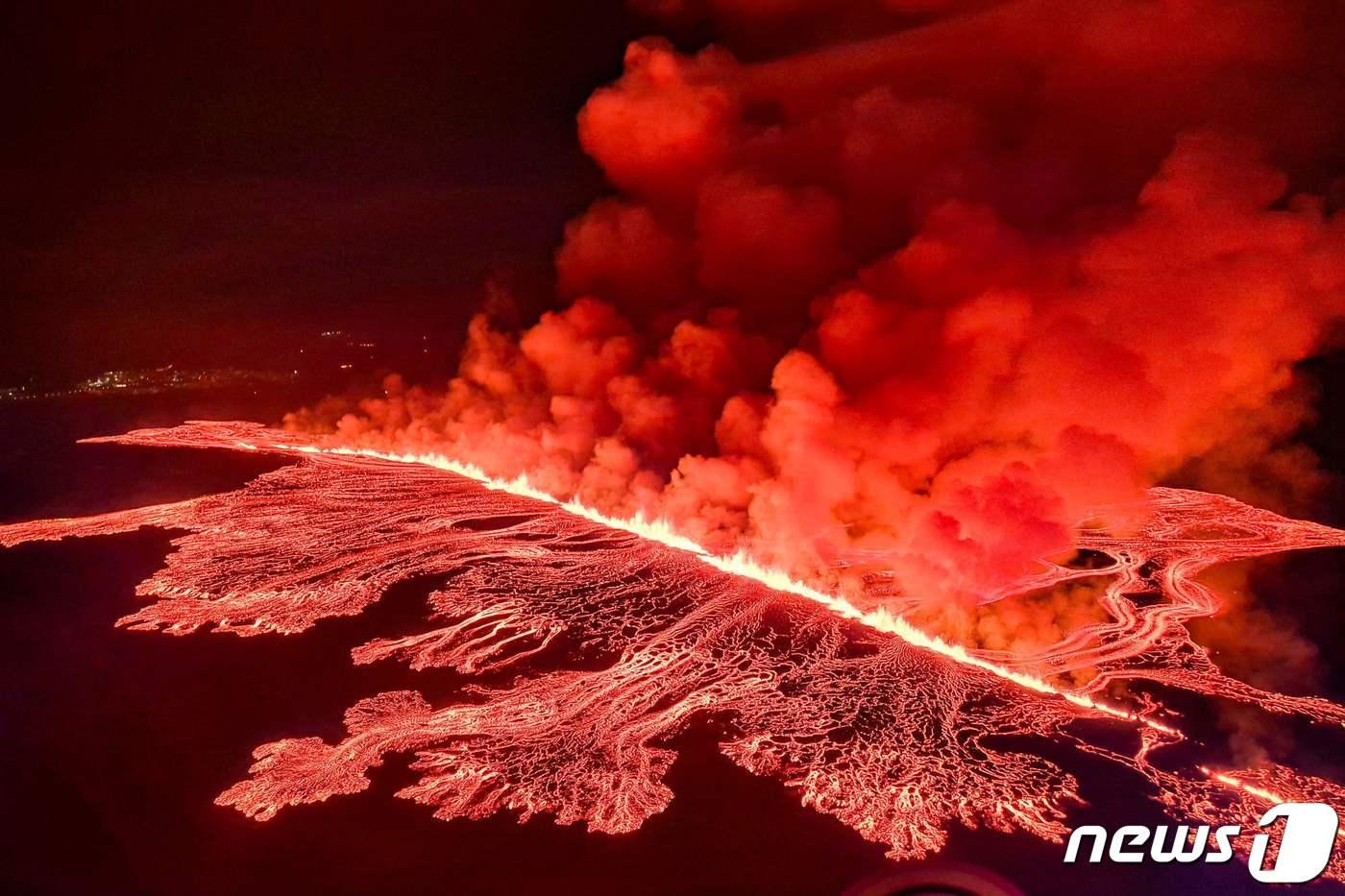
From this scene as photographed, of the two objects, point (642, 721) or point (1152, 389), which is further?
point (1152, 389)

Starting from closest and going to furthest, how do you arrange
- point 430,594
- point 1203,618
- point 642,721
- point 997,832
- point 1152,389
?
point 997,832
point 642,721
point 1203,618
point 430,594
point 1152,389

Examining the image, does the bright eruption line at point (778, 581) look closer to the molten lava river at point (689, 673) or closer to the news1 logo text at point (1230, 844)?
the molten lava river at point (689, 673)

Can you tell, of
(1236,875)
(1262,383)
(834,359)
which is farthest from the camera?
(834,359)

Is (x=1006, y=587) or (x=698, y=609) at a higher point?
(x=1006, y=587)

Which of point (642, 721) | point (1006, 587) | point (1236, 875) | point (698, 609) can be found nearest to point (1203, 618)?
point (1006, 587)

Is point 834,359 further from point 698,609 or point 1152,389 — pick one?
point 698,609

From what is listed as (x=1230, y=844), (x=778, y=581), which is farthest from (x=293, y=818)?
(x=778, y=581)

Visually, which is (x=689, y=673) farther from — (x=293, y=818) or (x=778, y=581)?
(x=293, y=818)

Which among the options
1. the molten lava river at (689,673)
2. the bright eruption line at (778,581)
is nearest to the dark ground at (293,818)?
the molten lava river at (689,673)

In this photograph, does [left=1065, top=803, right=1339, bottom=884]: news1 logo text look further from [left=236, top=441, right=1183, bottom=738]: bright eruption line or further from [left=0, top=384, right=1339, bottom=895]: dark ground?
[left=236, top=441, right=1183, bottom=738]: bright eruption line
